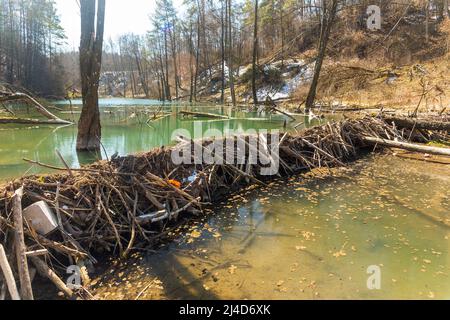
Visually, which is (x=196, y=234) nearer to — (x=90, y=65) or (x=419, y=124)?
(x=90, y=65)

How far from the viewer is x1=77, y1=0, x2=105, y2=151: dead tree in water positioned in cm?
843

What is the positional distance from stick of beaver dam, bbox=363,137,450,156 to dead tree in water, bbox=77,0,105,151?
26.2 ft

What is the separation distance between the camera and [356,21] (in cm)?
3300

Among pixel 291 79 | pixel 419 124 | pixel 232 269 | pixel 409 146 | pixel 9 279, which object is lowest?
pixel 232 269

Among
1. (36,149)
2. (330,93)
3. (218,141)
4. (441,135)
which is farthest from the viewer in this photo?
(330,93)

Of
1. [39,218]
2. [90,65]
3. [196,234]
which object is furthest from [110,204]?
[90,65]

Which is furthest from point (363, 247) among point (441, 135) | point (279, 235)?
point (441, 135)

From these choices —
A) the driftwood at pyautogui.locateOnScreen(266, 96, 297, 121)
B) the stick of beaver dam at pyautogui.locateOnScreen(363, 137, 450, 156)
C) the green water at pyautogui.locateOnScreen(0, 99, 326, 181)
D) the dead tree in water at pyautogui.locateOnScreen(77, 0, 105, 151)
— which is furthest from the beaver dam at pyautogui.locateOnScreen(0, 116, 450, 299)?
the driftwood at pyautogui.locateOnScreen(266, 96, 297, 121)

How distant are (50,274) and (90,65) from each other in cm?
644

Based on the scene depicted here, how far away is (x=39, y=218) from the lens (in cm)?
398

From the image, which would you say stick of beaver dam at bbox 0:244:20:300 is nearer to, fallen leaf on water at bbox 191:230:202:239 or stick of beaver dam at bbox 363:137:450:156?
fallen leaf on water at bbox 191:230:202:239
